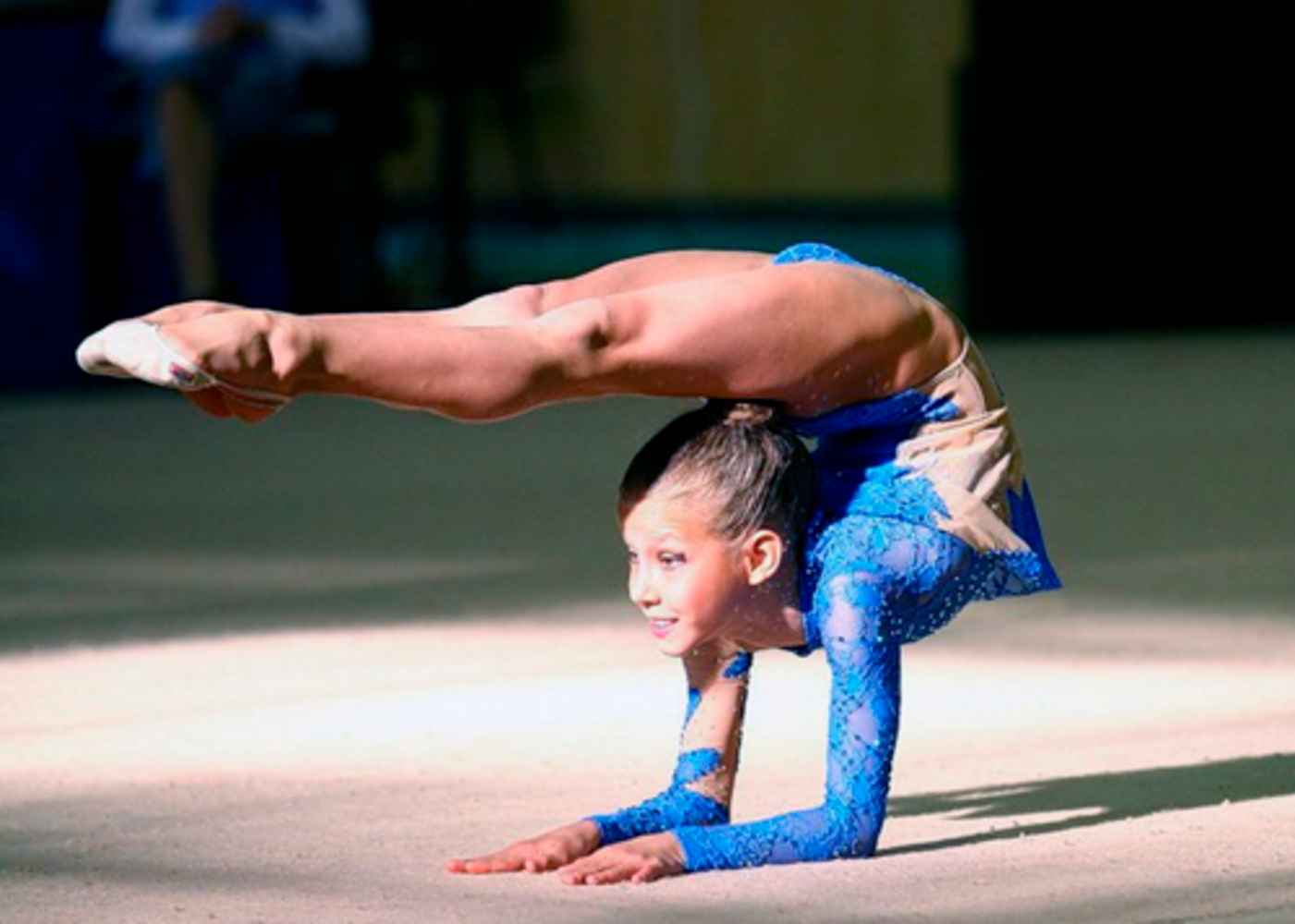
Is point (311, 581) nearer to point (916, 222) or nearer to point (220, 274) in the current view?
point (220, 274)

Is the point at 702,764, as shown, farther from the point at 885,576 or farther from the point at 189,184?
the point at 189,184

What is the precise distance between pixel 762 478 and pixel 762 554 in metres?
0.09

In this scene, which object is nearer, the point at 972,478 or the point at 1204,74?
the point at 972,478

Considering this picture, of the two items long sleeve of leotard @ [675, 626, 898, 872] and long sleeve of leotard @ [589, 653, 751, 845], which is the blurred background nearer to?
long sleeve of leotard @ [589, 653, 751, 845]

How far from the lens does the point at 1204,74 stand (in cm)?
1154

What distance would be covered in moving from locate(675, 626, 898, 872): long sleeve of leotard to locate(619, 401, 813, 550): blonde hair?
17 centimetres

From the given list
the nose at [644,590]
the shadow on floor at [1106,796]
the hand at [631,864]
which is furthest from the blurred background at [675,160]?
the hand at [631,864]

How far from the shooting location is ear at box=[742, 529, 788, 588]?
3334 mm

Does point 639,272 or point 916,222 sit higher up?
point 639,272

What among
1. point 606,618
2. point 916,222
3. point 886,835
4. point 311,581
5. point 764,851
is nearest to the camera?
point 764,851

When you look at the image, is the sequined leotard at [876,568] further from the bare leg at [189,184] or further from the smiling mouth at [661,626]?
the bare leg at [189,184]

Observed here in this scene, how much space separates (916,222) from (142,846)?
11298mm

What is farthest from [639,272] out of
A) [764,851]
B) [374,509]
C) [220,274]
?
[220,274]

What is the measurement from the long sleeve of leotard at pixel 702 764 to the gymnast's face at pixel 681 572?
0.16 m
